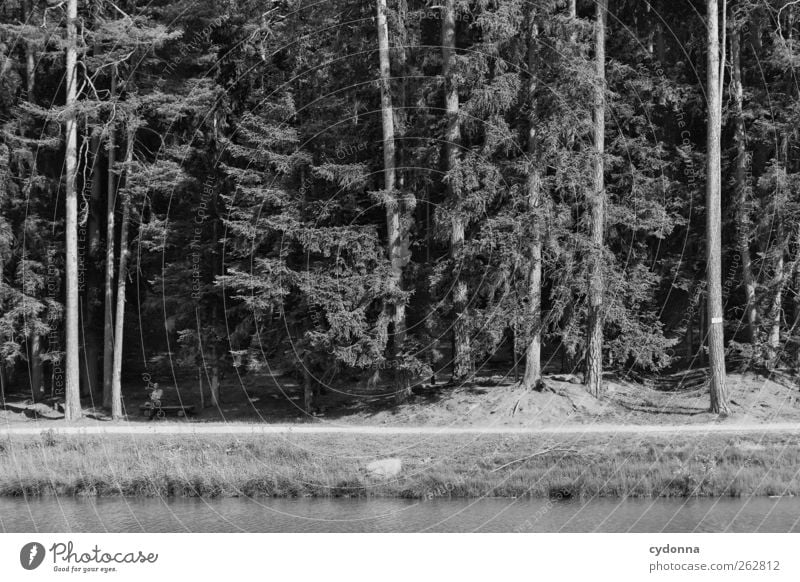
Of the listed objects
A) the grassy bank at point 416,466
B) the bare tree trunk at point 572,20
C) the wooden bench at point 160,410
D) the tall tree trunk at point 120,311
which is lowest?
the wooden bench at point 160,410

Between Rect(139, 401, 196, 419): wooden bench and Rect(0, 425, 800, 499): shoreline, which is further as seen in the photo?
Rect(139, 401, 196, 419): wooden bench

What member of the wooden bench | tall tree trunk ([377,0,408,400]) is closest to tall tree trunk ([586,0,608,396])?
tall tree trunk ([377,0,408,400])

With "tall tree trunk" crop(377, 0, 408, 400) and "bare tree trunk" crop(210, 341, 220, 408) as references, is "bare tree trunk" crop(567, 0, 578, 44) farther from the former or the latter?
"bare tree trunk" crop(210, 341, 220, 408)

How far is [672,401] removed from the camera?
26688 mm

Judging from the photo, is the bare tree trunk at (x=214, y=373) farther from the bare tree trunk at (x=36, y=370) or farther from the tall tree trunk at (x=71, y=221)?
the bare tree trunk at (x=36, y=370)

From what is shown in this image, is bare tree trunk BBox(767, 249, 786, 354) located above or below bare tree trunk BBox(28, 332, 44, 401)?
above

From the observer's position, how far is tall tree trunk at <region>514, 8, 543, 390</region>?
89.5ft

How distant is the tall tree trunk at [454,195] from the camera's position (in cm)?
2794

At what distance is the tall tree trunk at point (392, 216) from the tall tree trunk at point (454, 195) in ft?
5.43

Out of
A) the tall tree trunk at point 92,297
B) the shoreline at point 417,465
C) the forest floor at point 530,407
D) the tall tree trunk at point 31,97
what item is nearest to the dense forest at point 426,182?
the forest floor at point 530,407

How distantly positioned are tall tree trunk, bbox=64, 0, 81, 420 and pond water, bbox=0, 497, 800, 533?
10.1m

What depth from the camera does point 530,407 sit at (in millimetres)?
26703

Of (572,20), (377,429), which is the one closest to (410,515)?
(377,429)

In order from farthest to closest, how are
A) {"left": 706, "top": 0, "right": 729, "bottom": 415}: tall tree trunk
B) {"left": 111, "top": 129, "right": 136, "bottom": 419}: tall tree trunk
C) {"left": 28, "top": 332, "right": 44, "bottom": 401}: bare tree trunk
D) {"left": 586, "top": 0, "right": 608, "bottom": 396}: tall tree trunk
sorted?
{"left": 28, "top": 332, "right": 44, "bottom": 401}: bare tree trunk < {"left": 111, "top": 129, "right": 136, "bottom": 419}: tall tree trunk < {"left": 586, "top": 0, "right": 608, "bottom": 396}: tall tree trunk < {"left": 706, "top": 0, "right": 729, "bottom": 415}: tall tree trunk
